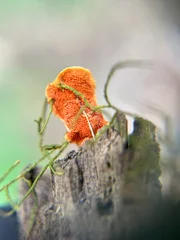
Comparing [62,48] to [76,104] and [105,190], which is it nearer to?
[76,104]

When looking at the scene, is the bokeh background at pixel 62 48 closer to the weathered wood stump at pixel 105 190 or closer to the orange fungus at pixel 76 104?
the orange fungus at pixel 76 104

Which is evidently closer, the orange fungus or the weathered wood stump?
the weathered wood stump

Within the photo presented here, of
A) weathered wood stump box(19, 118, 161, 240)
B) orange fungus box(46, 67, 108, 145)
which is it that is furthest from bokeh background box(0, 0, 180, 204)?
weathered wood stump box(19, 118, 161, 240)

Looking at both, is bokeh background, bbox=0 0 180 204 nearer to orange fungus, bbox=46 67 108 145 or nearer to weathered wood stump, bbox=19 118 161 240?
orange fungus, bbox=46 67 108 145

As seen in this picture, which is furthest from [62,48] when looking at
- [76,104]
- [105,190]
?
[105,190]

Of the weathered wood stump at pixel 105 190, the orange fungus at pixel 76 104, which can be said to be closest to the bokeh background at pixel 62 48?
the orange fungus at pixel 76 104

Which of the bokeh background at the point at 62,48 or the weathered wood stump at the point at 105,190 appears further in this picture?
the bokeh background at the point at 62,48

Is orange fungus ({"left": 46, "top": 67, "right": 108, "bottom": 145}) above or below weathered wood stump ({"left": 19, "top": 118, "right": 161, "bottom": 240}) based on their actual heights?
above
